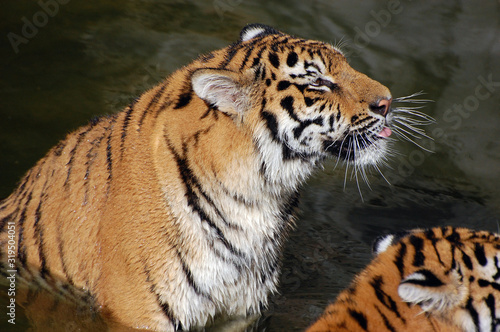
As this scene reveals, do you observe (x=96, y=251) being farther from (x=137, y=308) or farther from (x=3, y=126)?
(x=3, y=126)

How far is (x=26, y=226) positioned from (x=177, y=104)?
1.22 m

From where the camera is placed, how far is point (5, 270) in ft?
13.1

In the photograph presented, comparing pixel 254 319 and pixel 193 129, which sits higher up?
pixel 193 129

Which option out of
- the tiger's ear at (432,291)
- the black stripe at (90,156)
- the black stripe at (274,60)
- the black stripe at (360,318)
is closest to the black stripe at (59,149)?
the black stripe at (90,156)

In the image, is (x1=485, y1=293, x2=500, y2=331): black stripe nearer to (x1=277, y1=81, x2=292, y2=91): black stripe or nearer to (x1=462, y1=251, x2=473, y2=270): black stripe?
(x1=462, y1=251, x2=473, y2=270): black stripe

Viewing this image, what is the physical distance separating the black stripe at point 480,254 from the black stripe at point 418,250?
22 centimetres

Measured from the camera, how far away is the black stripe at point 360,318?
2.84 m

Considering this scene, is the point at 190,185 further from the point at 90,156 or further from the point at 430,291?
the point at 430,291

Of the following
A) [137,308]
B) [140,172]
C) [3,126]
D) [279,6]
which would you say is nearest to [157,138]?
[140,172]

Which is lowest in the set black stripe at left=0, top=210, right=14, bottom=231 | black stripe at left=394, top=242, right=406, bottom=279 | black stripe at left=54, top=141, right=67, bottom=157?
black stripe at left=0, top=210, right=14, bottom=231

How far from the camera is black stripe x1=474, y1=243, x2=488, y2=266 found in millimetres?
2842

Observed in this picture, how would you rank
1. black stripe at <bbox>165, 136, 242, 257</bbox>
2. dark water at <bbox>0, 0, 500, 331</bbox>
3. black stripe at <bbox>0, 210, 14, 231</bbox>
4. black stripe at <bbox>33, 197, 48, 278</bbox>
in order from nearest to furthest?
1. black stripe at <bbox>165, 136, 242, 257</bbox>
2. black stripe at <bbox>33, 197, 48, 278</bbox>
3. black stripe at <bbox>0, 210, 14, 231</bbox>
4. dark water at <bbox>0, 0, 500, 331</bbox>

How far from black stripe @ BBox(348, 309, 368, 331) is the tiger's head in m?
0.85

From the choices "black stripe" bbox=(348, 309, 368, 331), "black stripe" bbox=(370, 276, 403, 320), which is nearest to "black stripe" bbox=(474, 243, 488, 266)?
"black stripe" bbox=(370, 276, 403, 320)
